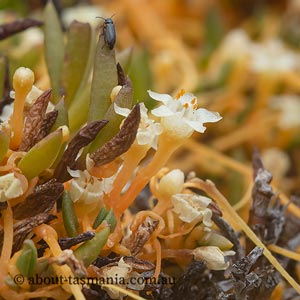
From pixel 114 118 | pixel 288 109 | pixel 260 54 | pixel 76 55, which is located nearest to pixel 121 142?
pixel 114 118

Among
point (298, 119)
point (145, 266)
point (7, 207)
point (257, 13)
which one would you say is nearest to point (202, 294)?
point (145, 266)

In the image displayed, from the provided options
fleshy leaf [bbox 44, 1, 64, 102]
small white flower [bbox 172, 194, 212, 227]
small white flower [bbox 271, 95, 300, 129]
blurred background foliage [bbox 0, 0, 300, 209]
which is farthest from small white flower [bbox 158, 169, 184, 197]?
small white flower [bbox 271, 95, 300, 129]

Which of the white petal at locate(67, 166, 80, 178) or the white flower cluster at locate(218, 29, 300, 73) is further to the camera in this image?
the white flower cluster at locate(218, 29, 300, 73)

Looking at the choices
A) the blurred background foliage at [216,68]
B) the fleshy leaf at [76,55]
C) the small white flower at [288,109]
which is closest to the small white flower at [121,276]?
the fleshy leaf at [76,55]

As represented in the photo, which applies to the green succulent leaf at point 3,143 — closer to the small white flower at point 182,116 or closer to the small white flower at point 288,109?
the small white flower at point 182,116

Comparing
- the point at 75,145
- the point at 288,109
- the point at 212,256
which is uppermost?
the point at 75,145

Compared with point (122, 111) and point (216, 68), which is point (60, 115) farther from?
point (216, 68)

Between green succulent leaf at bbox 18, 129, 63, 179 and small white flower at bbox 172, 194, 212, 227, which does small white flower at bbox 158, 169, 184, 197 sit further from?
green succulent leaf at bbox 18, 129, 63, 179
